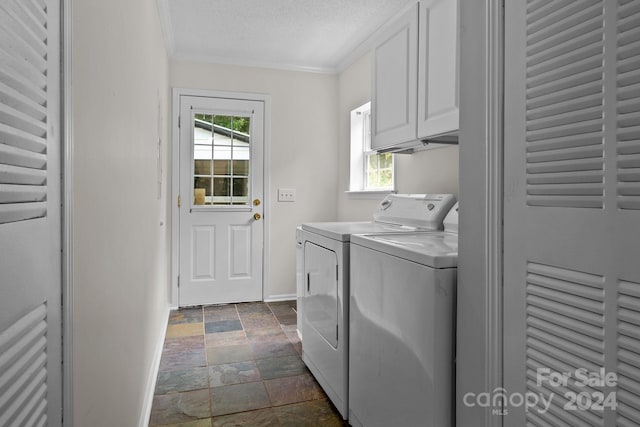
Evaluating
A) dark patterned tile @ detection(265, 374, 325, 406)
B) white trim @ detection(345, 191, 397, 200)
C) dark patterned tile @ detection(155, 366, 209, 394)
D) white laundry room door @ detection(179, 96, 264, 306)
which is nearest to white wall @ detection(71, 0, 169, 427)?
dark patterned tile @ detection(155, 366, 209, 394)

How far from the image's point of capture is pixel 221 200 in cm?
399

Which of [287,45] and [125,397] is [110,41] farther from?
[287,45]

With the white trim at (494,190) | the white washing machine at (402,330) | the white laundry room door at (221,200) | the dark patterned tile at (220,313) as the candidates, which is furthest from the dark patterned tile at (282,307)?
the white trim at (494,190)

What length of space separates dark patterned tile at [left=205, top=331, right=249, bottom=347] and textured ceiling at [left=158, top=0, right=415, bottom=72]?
7.95 feet

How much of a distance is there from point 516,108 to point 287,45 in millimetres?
3031

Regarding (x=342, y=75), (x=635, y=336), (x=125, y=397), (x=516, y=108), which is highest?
(x=342, y=75)

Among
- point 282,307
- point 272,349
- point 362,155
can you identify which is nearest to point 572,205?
point 272,349

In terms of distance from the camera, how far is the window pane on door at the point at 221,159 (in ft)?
12.9

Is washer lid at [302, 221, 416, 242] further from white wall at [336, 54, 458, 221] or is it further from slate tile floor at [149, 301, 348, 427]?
slate tile floor at [149, 301, 348, 427]

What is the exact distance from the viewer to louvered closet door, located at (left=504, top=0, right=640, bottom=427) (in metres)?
0.76

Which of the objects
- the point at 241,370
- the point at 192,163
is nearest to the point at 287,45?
the point at 192,163

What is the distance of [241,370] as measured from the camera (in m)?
2.55

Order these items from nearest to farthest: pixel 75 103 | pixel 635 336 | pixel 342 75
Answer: pixel 635 336
pixel 75 103
pixel 342 75

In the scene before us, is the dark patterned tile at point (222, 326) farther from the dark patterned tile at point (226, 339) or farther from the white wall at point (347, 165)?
the white wall at point (347, 165)
